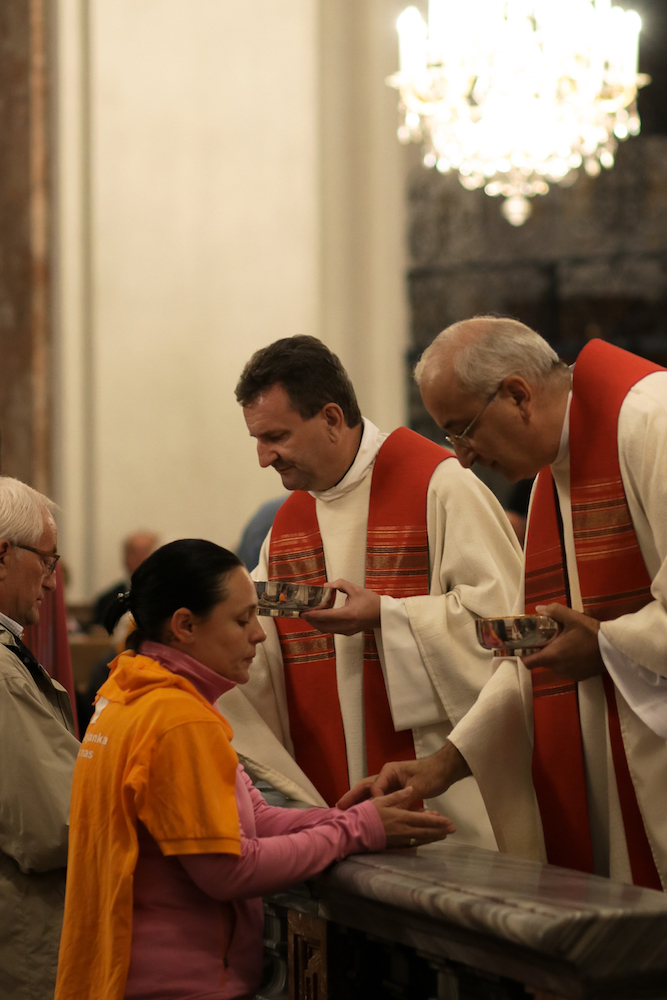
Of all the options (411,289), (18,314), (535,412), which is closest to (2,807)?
(535,412)

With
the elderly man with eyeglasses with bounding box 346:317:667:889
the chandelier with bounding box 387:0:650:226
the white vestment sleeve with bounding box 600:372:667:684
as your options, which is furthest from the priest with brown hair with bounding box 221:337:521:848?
the chandelier with bounding box 387:0:650:226

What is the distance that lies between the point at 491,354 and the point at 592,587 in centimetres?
56

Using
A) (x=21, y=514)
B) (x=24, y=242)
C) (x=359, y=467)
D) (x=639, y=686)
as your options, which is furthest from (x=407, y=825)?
(x=24, y=242)

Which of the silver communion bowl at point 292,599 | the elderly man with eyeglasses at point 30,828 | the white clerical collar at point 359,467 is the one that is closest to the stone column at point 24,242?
the white clerical collar at point 359,467

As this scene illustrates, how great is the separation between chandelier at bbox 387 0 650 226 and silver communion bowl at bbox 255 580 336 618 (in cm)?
646

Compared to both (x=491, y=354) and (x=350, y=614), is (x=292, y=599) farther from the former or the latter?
(x=491, y=354)

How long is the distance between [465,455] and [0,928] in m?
1.52

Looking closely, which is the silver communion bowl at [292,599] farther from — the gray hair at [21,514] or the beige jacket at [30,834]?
the gray hair at [21,514]

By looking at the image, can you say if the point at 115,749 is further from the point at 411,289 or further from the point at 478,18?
the point at 411,289

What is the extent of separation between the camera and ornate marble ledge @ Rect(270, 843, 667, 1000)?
185 cm

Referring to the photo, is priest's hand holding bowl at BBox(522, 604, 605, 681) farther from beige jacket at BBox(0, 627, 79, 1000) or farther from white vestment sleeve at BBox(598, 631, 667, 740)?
beige jacket at BBox(0, 627, 79, 1000)

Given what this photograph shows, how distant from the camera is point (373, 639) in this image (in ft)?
11.2

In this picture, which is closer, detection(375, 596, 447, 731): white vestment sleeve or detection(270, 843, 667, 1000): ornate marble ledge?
detection(270, 843, 667, 1000): ornate marble ledge

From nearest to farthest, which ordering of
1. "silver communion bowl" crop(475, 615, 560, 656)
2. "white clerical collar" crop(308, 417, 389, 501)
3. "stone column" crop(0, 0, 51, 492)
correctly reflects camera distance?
"silver communion bowl" crop(475, 615, 560, 656)
"white clerical collar" crop(308, 417, 389, 501)
"stone column" crop(0, 0, 51, 492)
